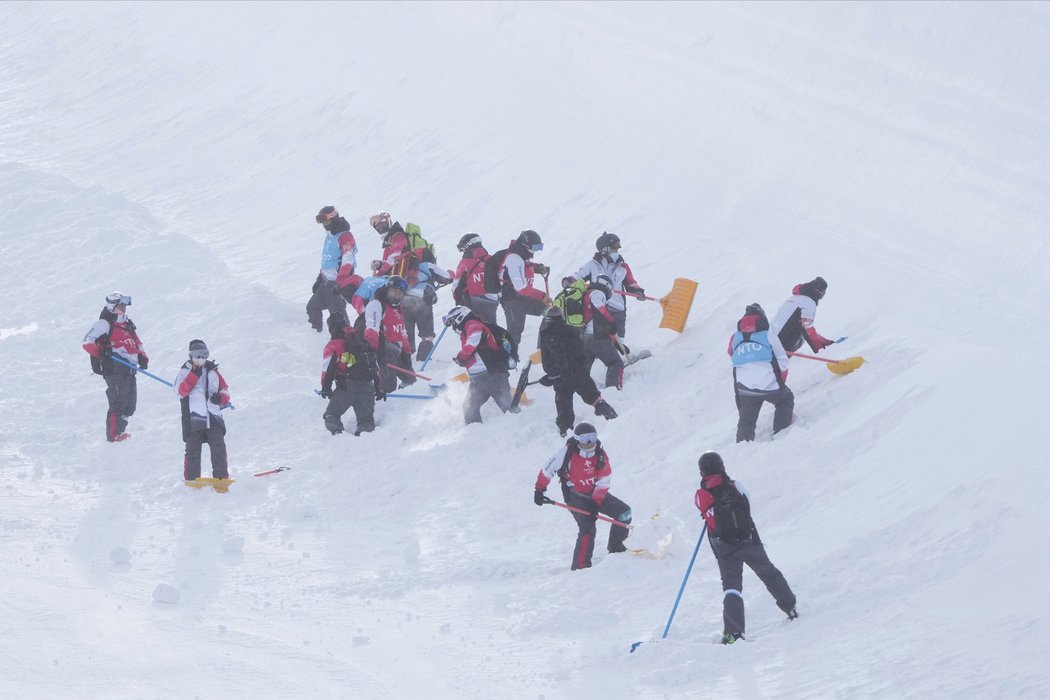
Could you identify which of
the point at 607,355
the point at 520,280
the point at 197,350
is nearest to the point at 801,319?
the point at 607,355

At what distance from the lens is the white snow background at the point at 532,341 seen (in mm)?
9164

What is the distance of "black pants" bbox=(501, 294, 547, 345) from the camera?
608 inches

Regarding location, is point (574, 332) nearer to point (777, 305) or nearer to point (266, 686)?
point (777, 305)

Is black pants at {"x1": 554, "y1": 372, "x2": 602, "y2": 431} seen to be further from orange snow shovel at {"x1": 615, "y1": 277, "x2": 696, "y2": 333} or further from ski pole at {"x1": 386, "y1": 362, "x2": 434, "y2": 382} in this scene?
ski pole at {"x1": 386, "y1": 362, "x2": 434, "y2": 382}

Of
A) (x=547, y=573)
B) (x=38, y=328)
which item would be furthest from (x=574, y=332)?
(x=38, y=328)

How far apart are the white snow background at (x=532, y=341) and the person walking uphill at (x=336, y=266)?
0.60 m

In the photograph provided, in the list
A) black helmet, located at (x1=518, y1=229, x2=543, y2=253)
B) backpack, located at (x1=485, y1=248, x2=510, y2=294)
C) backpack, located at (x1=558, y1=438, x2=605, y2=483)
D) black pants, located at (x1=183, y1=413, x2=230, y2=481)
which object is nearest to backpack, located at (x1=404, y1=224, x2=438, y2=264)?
backpack, located at (x1=485, y1=248, x2=510, y2=294)

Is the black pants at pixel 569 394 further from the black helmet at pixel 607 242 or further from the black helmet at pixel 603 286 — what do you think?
the black helmet at pixel 607 242

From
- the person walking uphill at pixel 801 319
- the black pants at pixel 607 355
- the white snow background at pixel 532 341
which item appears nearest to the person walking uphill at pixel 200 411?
the white snow background at pixel 532 341

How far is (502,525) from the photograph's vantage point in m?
12.0

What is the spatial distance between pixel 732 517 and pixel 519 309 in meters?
6.51

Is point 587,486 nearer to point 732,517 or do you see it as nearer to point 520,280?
point 732,517

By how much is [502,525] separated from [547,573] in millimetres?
1171

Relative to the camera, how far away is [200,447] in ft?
43.5
